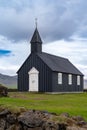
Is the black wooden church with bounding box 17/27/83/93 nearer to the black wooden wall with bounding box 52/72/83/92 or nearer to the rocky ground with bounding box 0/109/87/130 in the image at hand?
the black wooden wall with bounding box 52/72/83/92

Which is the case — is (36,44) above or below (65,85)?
above

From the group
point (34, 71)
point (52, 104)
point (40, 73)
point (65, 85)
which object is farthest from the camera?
point (65, 85)

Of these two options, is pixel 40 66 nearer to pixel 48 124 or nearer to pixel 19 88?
pixel 19 88

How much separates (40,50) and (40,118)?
5140 cm

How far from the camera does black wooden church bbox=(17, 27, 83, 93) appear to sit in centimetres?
6138

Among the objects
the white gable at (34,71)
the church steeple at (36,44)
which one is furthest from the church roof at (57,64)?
the white gable at (34,71)

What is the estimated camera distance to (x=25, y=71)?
64.6 m

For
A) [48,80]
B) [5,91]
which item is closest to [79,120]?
[5,91]

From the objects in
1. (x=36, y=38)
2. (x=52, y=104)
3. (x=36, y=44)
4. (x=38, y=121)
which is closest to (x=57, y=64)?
(x=36, y=44)

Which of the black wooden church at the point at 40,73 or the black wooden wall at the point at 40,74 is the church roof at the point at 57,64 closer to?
the black wooden church at the point at 40,73

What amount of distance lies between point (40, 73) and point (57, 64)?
671 centimetres

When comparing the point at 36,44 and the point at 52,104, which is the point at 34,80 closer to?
the point at 36,44

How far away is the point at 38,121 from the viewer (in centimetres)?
1352

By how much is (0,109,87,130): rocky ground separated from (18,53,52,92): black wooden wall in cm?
4600
